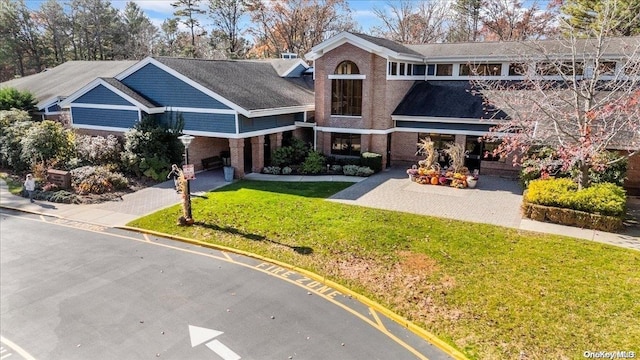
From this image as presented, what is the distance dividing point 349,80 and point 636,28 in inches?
932

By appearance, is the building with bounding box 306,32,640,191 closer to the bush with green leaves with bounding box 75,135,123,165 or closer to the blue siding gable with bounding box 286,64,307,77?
the blue siding gable with bounding box 286,64,307,77

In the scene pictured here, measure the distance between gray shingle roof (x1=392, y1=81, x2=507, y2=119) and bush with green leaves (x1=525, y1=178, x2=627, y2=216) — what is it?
8.17 m

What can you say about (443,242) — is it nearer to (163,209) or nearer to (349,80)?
(163,209)

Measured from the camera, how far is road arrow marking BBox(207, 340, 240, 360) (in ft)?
29.6

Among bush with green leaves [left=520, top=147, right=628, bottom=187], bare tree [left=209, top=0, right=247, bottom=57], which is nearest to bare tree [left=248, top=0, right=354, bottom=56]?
bare tree [left=209, top=0, right=247, bottom=57]

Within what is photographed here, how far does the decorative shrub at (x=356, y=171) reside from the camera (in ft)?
81.2

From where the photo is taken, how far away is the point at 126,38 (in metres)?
62.5

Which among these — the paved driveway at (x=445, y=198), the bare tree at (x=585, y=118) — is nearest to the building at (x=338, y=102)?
the paved driveway at (x=445, y=198)

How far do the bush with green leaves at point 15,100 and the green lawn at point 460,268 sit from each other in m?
20.2

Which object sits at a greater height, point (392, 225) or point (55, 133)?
point (55, 133)

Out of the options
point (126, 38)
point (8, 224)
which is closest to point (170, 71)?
point (8, 224)

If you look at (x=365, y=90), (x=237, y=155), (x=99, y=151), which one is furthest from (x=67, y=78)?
(x=365, y=90)

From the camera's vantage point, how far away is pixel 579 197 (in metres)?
16.2

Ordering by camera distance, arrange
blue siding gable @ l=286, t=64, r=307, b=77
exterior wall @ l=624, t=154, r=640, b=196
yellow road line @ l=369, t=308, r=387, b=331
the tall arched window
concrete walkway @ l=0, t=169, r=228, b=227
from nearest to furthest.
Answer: yellow road line @ l=369, t=308, r=387, b=331
concrete walkway @ l=0, t=169, r=228, b=227
exterior wall @ l=624, t=154, r=640, b=196
the tall arched window
blue siding gable @ l=286, t=64, r=307, b=77
